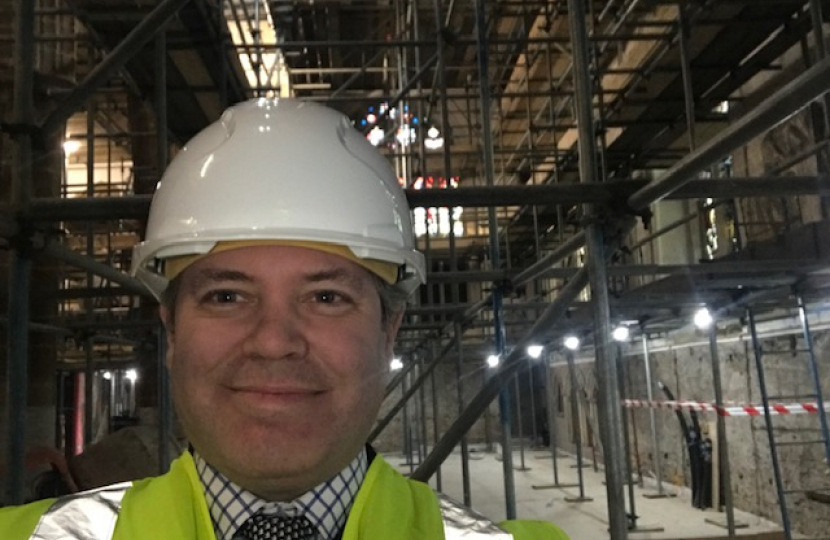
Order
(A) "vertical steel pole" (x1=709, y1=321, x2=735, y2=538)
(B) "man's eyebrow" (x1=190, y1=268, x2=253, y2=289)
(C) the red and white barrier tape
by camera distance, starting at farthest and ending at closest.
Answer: (A) "vertical steel pole" (x1=709, y1=321, x2=735, y2=538)
(C) the red and white barrier tape
(B) "man's eyebrow" (x1=190, y1=268, x2=253, y2=289)

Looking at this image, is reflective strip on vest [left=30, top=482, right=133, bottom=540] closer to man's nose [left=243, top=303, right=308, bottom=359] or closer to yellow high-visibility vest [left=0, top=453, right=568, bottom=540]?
yellow high-visibility vest [left=0, top=453, right=568, bottom=540]

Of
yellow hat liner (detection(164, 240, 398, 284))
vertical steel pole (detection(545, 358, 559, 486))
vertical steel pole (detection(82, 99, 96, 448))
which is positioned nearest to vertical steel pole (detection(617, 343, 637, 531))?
vertical steel pole (detection(545, 358, 559, 486))

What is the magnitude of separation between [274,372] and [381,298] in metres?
0.35

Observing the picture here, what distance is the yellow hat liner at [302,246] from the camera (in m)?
1.44

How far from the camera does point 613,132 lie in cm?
771

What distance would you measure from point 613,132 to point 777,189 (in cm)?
511

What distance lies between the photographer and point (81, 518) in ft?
4.31

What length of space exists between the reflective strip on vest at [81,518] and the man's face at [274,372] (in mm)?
217

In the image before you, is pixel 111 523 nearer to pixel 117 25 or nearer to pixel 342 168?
pixel 342 168

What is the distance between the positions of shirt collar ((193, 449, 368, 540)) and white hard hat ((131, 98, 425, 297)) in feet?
1.51

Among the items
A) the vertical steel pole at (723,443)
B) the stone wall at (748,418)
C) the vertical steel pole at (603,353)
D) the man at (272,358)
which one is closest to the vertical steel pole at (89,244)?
the vertical steel pole at (603,353)

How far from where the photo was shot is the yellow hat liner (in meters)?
1.44

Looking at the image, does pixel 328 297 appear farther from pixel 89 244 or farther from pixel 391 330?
pixel 89 244

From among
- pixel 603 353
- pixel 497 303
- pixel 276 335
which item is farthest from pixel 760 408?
pixel 276 335
